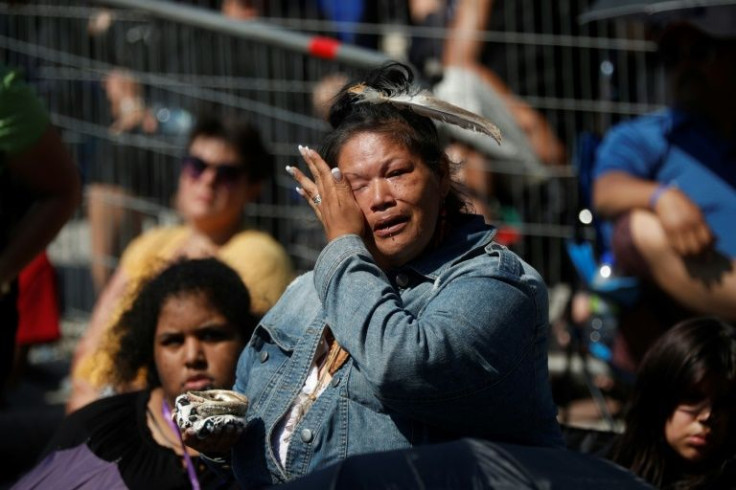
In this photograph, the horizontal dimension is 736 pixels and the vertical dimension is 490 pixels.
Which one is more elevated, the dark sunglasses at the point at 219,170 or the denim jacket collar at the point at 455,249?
the dark sunglasses at the point at 219,170

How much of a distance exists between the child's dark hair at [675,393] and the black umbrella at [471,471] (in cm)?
146

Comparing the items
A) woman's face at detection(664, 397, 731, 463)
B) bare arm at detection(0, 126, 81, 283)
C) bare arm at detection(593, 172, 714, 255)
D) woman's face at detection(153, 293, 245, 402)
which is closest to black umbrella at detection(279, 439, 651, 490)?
woman's face at detection(664, 397, 731, 463)

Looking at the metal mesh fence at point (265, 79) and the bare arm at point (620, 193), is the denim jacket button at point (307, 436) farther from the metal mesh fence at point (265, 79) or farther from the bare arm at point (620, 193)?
the metal mesh fence at point (265, 79)

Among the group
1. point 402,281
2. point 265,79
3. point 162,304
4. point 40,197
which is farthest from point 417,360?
point 265,79

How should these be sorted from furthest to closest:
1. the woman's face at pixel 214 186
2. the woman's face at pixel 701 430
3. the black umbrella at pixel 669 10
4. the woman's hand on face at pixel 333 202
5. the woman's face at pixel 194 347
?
the woman's face at pixel 214 186, the black umbrella at pixel 669 10, the woman's face at pixel 194 347, the woman's face at pixel 701 430, the woman's hand on face at pixel 333 202

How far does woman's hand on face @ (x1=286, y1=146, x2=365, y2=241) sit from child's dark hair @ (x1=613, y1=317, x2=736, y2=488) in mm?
1394

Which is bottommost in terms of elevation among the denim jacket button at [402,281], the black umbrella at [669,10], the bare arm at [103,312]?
the bare arm at [103,312]

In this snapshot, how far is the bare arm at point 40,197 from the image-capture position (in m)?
4.81

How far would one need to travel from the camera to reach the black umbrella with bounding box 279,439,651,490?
101 inches

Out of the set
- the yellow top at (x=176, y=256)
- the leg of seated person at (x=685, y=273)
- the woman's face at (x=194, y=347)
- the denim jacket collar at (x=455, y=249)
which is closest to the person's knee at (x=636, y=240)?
the leg of seated person at (x=685, y=273)

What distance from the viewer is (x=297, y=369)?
329 cm

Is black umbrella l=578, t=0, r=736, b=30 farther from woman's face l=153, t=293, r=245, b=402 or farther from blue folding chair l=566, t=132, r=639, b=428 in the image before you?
woman's face l=153, t=293, r=245, b=402

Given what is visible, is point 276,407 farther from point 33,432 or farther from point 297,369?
point 33,432

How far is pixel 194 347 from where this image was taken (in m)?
4.27
